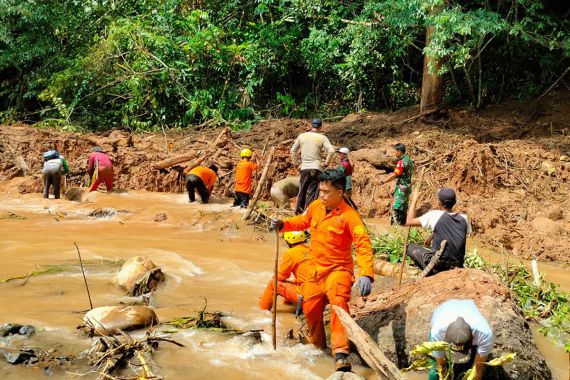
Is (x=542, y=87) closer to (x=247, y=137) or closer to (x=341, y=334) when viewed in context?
(x=247, y=137)

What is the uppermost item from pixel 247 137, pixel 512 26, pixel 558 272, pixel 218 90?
pixel 512 26

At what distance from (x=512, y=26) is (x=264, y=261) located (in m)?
8.04

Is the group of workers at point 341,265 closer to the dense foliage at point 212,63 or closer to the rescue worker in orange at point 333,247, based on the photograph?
the rescue worker in orange at point 333,247

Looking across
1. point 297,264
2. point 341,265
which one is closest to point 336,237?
point 341,265

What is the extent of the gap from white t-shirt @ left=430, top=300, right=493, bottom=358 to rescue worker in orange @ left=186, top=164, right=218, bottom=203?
8.19 meters

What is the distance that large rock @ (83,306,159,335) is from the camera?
16.2 feet

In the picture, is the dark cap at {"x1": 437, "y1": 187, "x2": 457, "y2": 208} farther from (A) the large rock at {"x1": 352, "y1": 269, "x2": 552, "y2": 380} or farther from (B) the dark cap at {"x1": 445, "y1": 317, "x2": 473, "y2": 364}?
(B) the dark cap at {"x1": 445, "y1": 317, "x2": 473, "y2": 364}

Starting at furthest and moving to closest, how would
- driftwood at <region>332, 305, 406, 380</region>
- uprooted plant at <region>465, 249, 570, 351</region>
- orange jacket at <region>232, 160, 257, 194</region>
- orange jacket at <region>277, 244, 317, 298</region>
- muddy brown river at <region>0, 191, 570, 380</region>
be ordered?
1. orange jacket at <region>232, 160, 257, 194</region>
2. uprooted plant at <region>465, 249, 570, 351</region>
3. orange jacket at <region>277, 244, 317, 298</region>
4. muddy brown river at <region>0, 191, 570, 380</region>
5. driftwood at <region>332, 305, 406, 380</region>

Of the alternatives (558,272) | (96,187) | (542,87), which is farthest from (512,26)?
(96,187)

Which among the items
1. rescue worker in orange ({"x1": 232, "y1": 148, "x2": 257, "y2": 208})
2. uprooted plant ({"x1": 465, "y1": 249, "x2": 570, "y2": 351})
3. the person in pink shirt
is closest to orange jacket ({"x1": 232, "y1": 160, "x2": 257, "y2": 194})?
rescue worker in orange ({"x1": 232, "y1": 148, "x2": 257, "y2": 208})

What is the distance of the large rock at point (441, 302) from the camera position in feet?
14.9

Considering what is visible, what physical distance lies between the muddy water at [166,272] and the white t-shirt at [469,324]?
3.48ft

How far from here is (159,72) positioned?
679 inches

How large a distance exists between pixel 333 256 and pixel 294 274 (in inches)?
41.3
